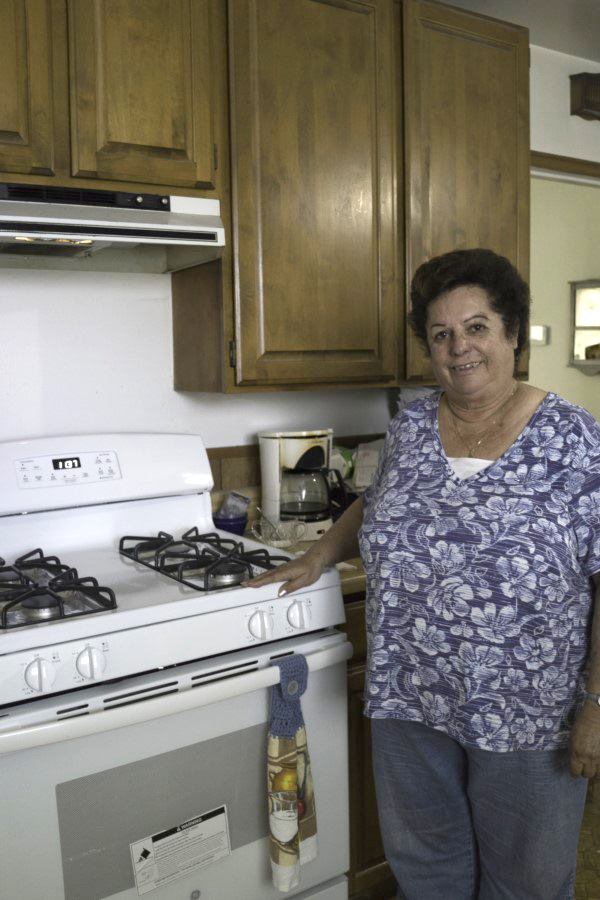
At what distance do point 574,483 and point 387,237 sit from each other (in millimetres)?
1050

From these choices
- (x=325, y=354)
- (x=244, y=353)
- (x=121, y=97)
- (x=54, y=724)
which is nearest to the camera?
(x=54, y=724)

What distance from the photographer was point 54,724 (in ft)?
4.46

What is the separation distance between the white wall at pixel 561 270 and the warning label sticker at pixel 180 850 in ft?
7.84

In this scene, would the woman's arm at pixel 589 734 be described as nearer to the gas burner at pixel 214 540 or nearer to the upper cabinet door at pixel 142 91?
the gas burner at pixel 214 540

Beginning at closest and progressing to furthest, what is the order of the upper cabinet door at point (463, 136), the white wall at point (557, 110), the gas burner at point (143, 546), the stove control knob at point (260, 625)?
the stove control knob at point (260, 625), the gas burner at point (143, 546), the upper cabinet door at point (463, 136), the white wall at point (557, 110)

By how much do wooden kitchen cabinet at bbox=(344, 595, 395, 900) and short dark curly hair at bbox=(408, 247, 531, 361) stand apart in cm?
72

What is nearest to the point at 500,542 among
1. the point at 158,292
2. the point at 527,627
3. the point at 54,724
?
the point at 527,627

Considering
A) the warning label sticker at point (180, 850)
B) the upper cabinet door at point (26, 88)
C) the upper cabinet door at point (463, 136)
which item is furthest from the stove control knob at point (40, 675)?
the upper cabinet door at point (463, 136)

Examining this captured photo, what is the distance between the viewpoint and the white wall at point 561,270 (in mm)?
3473

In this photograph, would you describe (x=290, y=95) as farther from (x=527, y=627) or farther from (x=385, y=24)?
(x=527, y=627)

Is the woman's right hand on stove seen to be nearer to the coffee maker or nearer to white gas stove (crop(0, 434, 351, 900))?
white gas stove (crop(0, 434, 351, 900))

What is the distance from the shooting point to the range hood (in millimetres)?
1630

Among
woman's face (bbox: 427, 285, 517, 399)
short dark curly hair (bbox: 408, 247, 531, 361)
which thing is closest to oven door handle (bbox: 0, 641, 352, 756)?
woman's face (bbox: 427, 285, 517, 399)

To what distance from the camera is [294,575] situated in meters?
1.67
